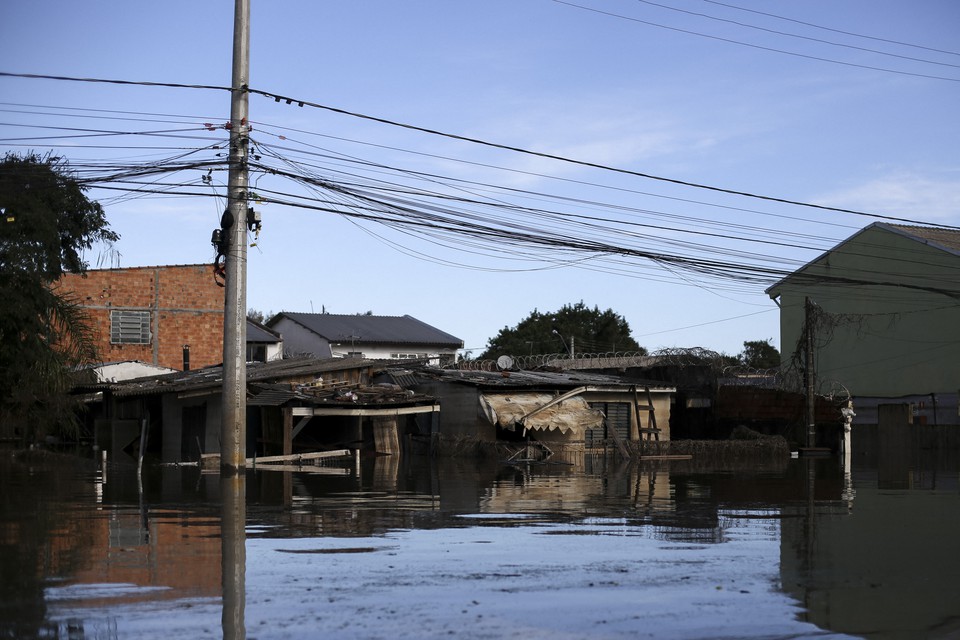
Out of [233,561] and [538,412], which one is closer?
[233,561]

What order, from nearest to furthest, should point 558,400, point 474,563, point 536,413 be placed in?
point 474,563, point 536,413, point 558,400

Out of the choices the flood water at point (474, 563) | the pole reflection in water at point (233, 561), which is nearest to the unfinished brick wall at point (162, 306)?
the flood water at point (474, 563)

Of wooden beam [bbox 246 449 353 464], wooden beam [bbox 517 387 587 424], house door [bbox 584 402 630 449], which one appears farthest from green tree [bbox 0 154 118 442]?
house door [bbox 584 402 630 449]

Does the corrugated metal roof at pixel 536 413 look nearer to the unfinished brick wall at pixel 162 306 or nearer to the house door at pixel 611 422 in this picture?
the house door at pixel 611 422

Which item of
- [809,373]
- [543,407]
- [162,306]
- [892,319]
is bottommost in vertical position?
[543,407]

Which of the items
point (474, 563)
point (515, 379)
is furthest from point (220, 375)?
point (474, 563)

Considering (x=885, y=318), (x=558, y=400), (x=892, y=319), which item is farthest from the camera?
(x=885, y=318)

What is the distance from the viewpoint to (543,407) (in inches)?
1372

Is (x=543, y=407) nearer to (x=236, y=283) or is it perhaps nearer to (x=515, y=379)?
(x=515, y=379)

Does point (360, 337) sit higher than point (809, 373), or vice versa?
point (360, 337)

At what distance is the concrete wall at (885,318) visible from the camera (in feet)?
145

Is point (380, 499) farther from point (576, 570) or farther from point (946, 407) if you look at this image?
point (946, 407)

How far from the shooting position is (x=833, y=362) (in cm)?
4991

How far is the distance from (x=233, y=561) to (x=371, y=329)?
59.9 metres
